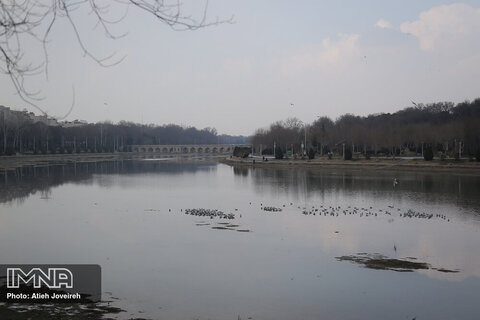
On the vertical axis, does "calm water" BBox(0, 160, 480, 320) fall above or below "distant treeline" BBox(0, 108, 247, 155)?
below

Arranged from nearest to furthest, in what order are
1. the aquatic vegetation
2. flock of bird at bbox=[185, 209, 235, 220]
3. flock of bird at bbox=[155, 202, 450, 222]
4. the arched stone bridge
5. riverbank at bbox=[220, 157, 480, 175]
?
the aquatic vegetation < flock of bird at bbox=[185, 209, 235, 220] < flock of bird at bbox=[155, 202, 450, 222] < riverbank at bbox=[220, 157, 480, 175] < the arched stone bridge

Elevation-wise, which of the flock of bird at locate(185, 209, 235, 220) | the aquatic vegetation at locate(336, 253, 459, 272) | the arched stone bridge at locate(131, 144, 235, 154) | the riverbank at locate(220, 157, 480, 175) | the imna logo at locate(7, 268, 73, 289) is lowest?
the aquatic vegetation at locate(336, 253, 459, 272)

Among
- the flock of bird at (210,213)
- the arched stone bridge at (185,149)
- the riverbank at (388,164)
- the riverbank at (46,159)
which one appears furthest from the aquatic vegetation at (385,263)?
the arched stone bridge at (185,149)

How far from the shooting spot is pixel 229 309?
34.1ft

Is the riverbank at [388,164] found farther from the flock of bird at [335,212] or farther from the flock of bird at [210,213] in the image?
the flock of bird at [210,213]

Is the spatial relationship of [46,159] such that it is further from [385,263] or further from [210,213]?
[385,263]

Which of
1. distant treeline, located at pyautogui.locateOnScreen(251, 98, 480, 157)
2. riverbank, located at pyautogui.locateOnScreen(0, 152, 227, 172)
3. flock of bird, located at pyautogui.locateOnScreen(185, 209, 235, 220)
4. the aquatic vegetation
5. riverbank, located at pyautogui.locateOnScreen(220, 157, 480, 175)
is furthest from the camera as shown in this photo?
riverbank, located at pyautogui.locateOnScreen(0, 152, 227, 172)

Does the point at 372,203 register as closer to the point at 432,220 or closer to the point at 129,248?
the point at 432,220

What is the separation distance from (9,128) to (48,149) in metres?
17.9

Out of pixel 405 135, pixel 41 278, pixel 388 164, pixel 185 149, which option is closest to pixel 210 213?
pixel 41 278

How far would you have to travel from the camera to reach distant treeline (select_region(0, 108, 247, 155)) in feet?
282

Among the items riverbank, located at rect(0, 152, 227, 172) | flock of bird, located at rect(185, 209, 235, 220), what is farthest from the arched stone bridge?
flock of bird, located at rect(185, 209, 235, 220)

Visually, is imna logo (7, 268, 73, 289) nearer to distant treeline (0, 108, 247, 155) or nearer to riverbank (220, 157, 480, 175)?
riverbank (220, 157, 480, 175)

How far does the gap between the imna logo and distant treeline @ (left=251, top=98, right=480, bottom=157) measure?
164 ft
